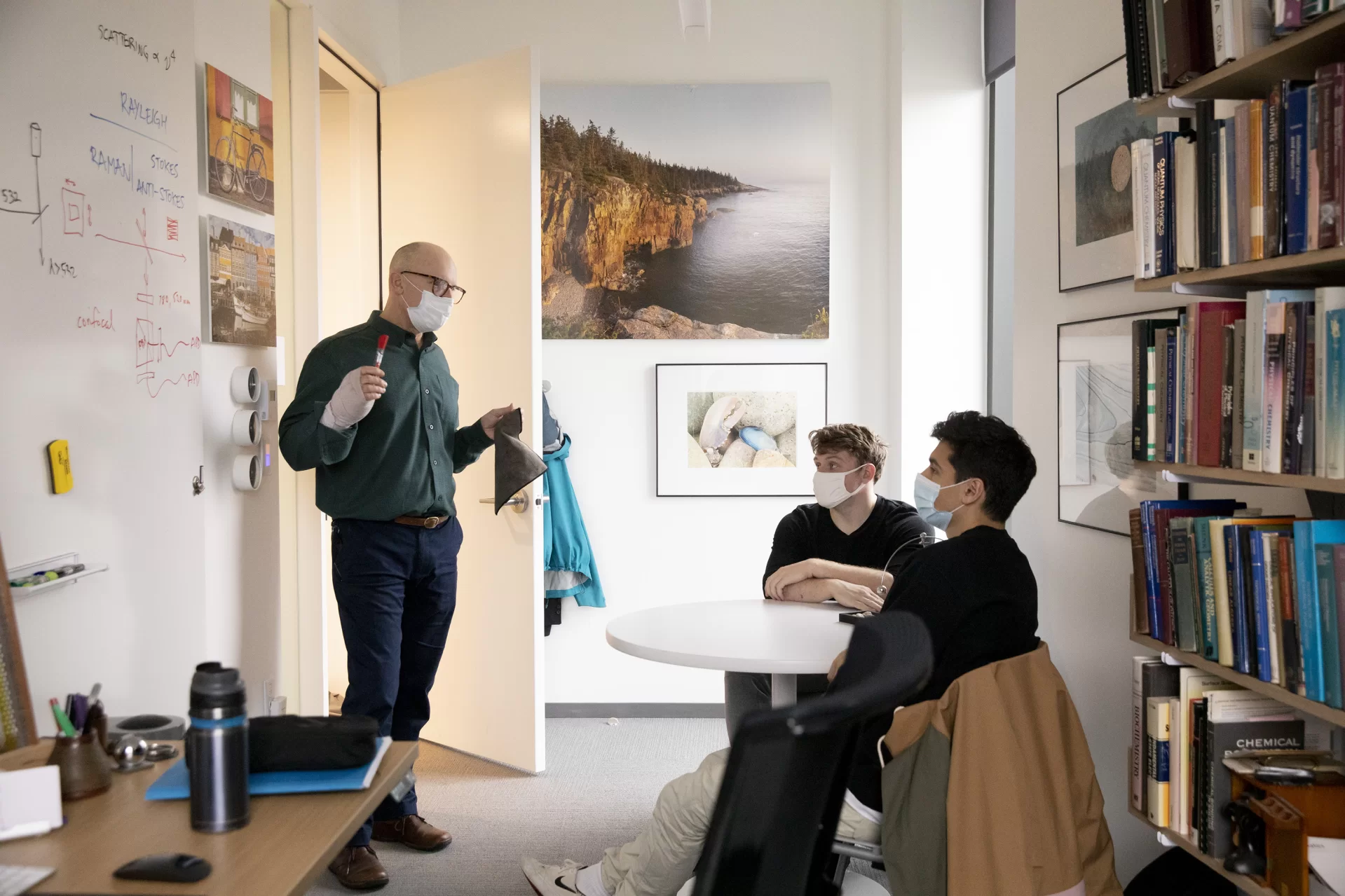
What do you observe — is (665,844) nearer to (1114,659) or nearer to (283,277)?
(1114,659)

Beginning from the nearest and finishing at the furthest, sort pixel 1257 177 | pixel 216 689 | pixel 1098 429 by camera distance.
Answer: pixel 216 689 < pixel 1257 177 < pixel 1098 429

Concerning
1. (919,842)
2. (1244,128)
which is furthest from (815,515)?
(1244,128)

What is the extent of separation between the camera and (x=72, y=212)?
1.92 m

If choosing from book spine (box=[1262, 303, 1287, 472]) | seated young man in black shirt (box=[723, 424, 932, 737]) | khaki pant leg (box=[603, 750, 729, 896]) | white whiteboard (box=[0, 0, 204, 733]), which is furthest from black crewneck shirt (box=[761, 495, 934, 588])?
white whiteboard (box=[0, 0, 204, 733])

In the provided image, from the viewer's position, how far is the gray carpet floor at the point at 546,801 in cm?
283

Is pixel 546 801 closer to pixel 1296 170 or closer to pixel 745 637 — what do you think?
pixel 745 637

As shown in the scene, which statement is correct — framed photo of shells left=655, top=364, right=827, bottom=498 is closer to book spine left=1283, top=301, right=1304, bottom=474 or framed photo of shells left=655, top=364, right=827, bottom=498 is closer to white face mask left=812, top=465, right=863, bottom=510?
white face mask left=812, top=465, right=863, bottom=510

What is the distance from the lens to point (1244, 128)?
1536mm

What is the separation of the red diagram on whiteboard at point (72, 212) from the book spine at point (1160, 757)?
2155 mm

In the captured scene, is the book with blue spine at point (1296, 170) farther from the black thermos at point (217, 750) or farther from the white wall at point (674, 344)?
the white wall at point (674, 344)

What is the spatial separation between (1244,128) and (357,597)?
2251 mm

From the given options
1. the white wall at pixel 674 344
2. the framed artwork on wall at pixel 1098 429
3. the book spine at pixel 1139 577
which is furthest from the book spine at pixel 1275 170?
the white wall at pixel 674 344

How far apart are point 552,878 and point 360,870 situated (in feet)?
1.95

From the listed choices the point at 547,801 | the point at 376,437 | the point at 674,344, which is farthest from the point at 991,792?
the point at 674,344
